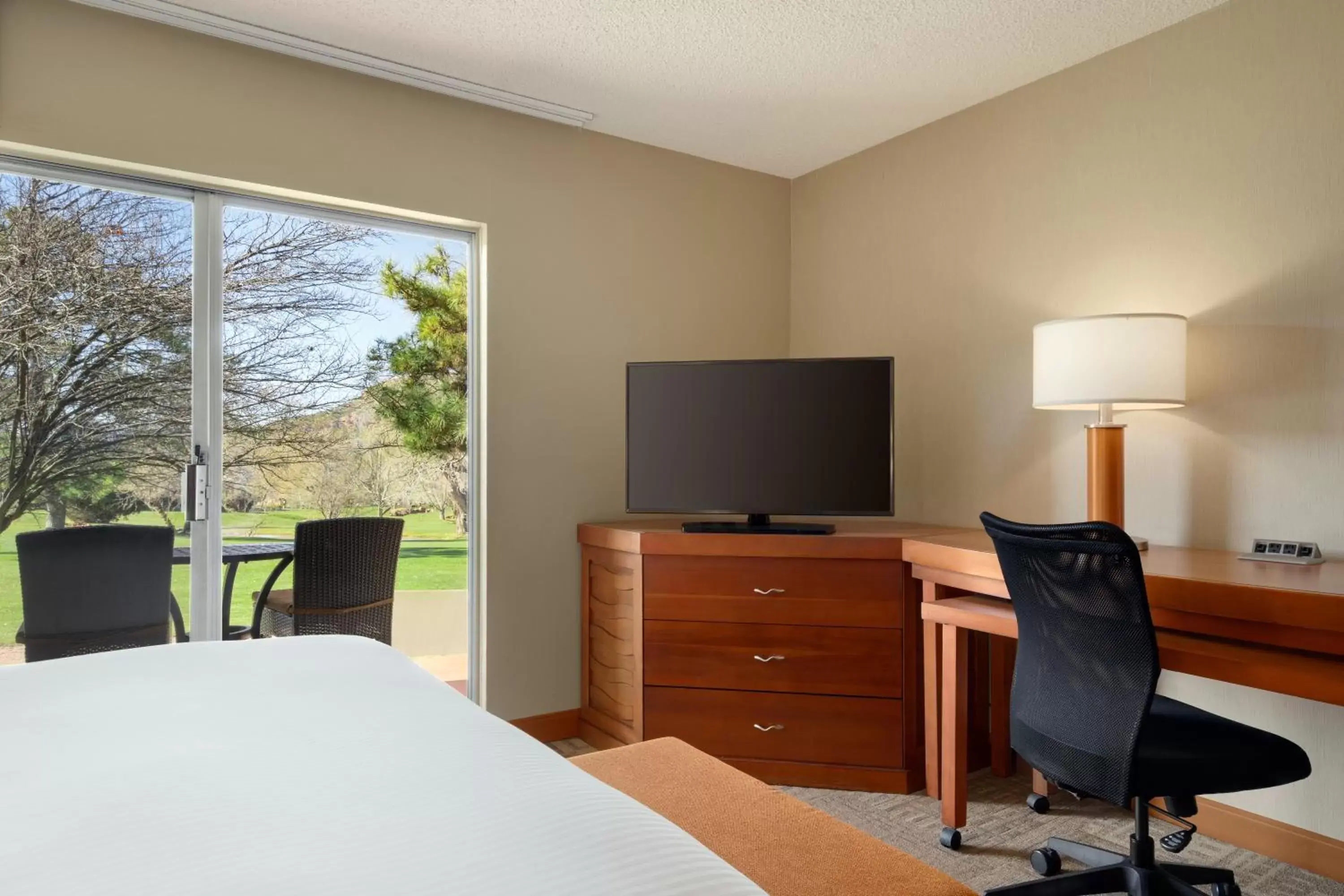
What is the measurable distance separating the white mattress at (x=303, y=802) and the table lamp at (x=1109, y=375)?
1890mm

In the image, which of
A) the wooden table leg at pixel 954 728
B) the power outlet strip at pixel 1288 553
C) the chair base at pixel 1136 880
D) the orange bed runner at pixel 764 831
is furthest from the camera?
the wooden table leg at pixel 954 728

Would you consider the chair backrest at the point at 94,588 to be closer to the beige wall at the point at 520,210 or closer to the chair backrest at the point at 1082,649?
the beige wall at the point at 520,210

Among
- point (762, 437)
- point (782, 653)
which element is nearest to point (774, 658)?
point (782, 653)

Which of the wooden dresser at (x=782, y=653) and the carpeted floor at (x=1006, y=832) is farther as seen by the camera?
the wooden dresser at (x=782, y=653)

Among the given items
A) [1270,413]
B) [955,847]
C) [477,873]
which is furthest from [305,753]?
[1270,413]

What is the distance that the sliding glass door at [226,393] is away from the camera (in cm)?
254

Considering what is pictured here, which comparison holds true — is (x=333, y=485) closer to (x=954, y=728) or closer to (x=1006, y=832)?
(x=954, y=728)

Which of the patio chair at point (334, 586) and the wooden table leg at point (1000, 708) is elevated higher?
the patio chair at point (334, 586)

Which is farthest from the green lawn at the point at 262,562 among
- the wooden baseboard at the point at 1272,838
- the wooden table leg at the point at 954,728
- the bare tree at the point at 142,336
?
the wooden baseboard at the point at 1272,838

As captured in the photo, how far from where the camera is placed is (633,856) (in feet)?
2.87

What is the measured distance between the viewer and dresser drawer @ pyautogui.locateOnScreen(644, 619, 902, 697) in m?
2.83

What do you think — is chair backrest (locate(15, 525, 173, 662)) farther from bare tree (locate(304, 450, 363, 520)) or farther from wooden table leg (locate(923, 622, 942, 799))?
wooden table leg (locate(923, 622, 942, 799))

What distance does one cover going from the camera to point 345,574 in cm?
294

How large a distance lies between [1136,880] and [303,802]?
191cm
